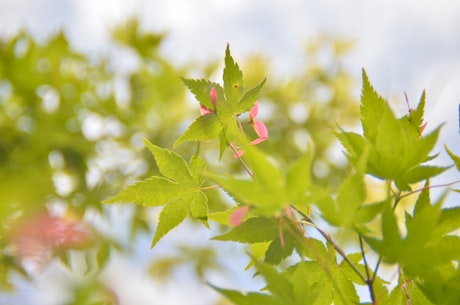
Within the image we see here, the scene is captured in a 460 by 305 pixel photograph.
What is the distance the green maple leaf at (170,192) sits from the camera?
0.38 meters

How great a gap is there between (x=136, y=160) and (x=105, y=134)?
125 millimetres

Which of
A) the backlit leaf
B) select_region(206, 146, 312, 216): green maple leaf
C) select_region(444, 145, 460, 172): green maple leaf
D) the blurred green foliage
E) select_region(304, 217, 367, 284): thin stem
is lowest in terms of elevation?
select_region(304, 217, 367, 284): thin stem

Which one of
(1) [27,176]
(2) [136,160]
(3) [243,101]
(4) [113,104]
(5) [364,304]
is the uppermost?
(4) [113,104]

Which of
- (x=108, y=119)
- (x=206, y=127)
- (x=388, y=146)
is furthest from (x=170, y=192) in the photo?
(x=108, y=119)

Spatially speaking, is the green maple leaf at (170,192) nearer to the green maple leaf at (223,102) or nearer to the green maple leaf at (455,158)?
the green maple leaf at (223,102)

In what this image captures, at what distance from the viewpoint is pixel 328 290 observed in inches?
13.4

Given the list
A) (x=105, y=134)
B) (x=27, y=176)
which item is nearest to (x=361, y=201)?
(x=27, y=176)

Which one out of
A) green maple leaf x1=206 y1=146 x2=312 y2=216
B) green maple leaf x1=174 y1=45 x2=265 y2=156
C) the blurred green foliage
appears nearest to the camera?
green maple leaf x1=206 y1=146 x2=312 y2=216

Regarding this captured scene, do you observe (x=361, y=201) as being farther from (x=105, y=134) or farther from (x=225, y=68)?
(x=105, y=134)

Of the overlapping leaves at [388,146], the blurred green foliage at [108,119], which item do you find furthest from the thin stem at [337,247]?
the blurred green foliage at [108,119]

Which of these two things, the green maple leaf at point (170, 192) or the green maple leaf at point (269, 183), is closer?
the green maple leaf at point (269, 183)

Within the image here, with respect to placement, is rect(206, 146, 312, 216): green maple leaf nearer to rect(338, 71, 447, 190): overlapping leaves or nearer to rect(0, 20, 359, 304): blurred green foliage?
rect(338, 71, 447, 190): overlapping leaves

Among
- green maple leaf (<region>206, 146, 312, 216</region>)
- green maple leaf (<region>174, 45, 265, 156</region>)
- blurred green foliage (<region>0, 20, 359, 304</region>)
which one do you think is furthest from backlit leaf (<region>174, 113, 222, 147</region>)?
blurred green foliage (<region>0, 20, 359, 304</region>)

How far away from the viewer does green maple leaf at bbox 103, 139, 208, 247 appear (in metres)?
0.38
